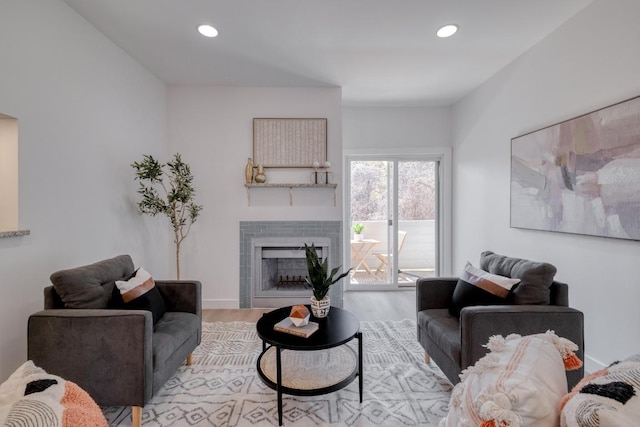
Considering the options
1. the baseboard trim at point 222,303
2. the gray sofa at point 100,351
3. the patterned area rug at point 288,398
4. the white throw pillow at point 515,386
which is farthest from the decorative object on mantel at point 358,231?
the white throw pillow at point 515,386

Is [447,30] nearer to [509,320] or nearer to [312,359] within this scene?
[509,320]

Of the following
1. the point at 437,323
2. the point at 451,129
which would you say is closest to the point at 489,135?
the point at 451,129

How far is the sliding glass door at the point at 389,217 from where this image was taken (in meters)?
4.64

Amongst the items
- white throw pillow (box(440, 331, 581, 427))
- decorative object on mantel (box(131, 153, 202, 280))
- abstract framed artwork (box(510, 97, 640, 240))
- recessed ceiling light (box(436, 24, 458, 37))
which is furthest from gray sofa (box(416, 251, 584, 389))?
decorative object on mantel (box(131, 153, 202, 280))

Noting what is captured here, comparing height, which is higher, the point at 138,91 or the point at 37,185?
the point at 138,91

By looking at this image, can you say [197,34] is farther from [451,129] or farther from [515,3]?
[451,129]

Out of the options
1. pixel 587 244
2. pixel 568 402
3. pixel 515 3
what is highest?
pixel 515 3

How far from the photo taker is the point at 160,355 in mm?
1805

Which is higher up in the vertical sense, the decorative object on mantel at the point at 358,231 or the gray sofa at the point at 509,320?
the decorative object on mantel at the point at 358,231

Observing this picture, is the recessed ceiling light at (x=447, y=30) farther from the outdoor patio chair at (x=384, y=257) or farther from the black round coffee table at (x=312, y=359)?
the outdoor patio chair at (x=384, y=257)

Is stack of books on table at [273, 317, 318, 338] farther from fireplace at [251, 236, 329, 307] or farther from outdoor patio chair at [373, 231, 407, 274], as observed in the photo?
outdoor patio chair at [373, 231, 407, 274]

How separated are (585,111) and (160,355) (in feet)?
11.2

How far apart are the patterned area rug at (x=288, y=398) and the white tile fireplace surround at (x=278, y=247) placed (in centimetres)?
114

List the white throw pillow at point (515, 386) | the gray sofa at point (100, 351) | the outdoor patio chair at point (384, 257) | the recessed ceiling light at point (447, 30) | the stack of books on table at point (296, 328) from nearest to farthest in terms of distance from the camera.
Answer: the white throw pillow at point (515, 386)
the gray sofa at point (100, 351)
the stack of books on table at point (296, 328)
the recessed ceiling light at point (447, 30)
the outdoor patio chair at point (384, 257)
